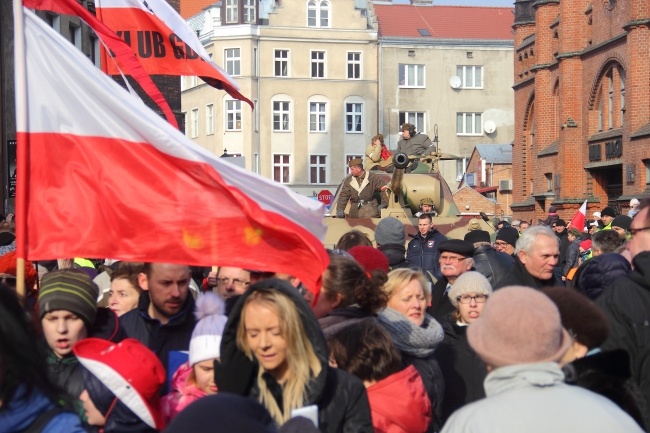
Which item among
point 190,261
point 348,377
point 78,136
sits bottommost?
point 348,377

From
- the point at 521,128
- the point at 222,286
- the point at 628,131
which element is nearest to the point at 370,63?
the point at 521,128

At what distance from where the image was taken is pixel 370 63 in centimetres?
7256

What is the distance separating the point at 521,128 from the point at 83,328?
5415 centimetres

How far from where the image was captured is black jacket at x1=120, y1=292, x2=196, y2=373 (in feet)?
20.1

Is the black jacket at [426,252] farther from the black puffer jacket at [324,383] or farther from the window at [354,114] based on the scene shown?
the window at [354,114]

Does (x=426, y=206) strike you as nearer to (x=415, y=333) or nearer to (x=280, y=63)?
(x=415, y=333)

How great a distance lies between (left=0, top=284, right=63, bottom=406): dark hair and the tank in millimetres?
12662

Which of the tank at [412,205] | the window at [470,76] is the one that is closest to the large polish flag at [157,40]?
the tank at [412,205]

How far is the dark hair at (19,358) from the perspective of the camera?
3762 millimetres

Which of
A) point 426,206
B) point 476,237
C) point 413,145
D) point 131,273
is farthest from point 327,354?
point 413,145

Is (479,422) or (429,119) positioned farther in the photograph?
(429,119)

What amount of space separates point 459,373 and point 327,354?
2.30 metres

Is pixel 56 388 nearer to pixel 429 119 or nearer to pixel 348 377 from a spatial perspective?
pixel 348 377

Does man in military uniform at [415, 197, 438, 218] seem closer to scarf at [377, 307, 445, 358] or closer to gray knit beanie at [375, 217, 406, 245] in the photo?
gray knit beanie at [375, 217, 406, 245]
